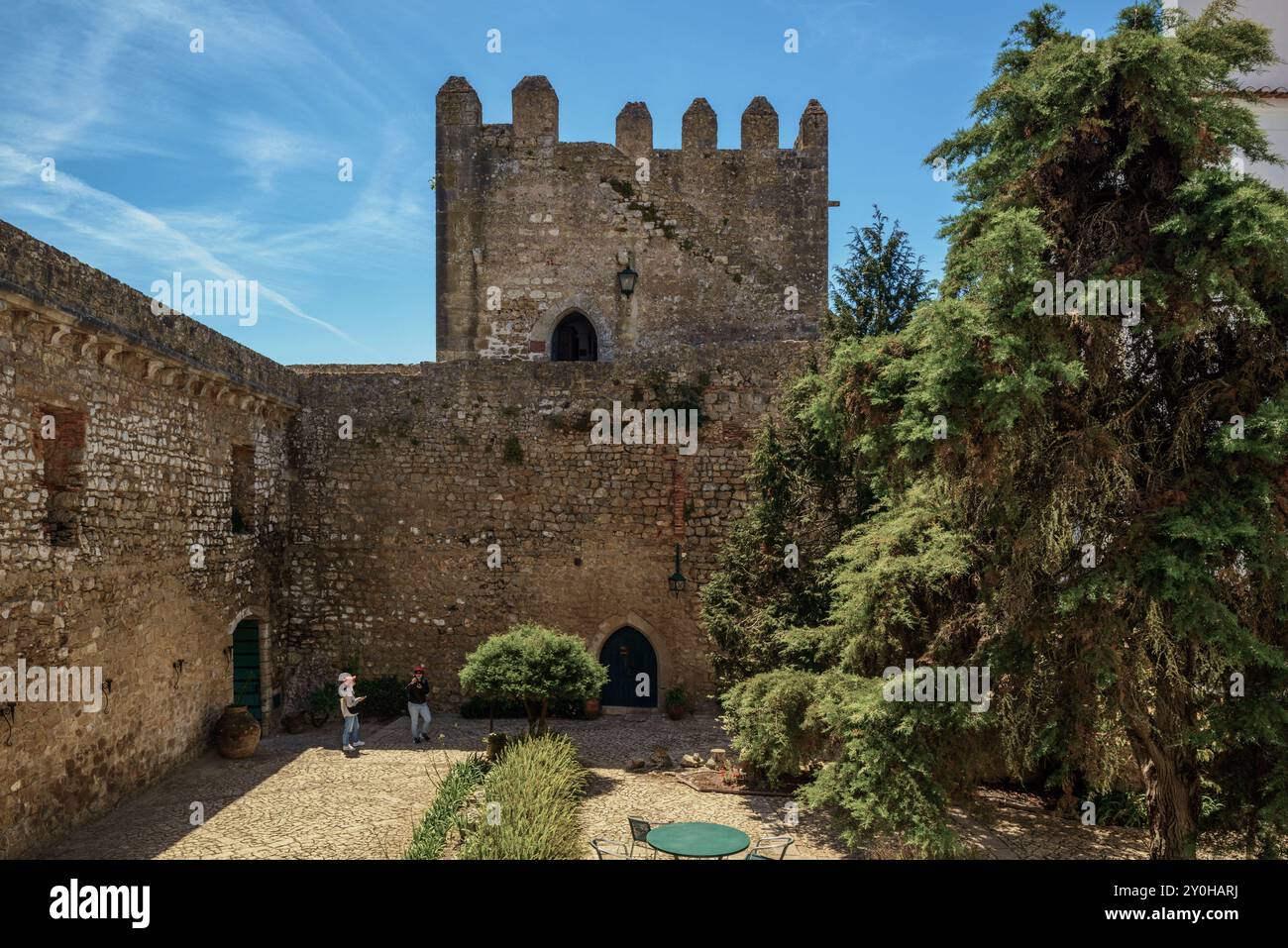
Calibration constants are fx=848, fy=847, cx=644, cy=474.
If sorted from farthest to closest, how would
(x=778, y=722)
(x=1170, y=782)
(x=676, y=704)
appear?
(x=676, y=704)
(x=778, y=722)
(x=1170, y=782)

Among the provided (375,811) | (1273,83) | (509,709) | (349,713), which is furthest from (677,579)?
(1273,83)

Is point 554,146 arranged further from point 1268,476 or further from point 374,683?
point 1268,476

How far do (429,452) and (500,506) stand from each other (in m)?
1.57

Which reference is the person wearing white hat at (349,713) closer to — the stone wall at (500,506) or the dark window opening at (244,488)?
the stone wall at (500,506)

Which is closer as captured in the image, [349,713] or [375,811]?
[375,811]

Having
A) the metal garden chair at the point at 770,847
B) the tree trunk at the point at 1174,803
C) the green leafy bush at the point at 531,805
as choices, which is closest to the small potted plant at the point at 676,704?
the green leafy bush at the point at 531,805

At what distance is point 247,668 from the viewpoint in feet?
44.8

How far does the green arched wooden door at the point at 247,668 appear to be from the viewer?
13.5 m

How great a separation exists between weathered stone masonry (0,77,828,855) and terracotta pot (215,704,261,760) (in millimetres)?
283

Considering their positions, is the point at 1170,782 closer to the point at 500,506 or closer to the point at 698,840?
the point at 698,840

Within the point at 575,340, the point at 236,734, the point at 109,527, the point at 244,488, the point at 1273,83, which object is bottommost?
the point at 236,734

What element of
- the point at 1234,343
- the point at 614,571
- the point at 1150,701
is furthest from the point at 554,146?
the point at 1150,701

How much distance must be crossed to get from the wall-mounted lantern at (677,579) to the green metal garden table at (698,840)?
6.25 meters

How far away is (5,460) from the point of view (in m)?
8.12
